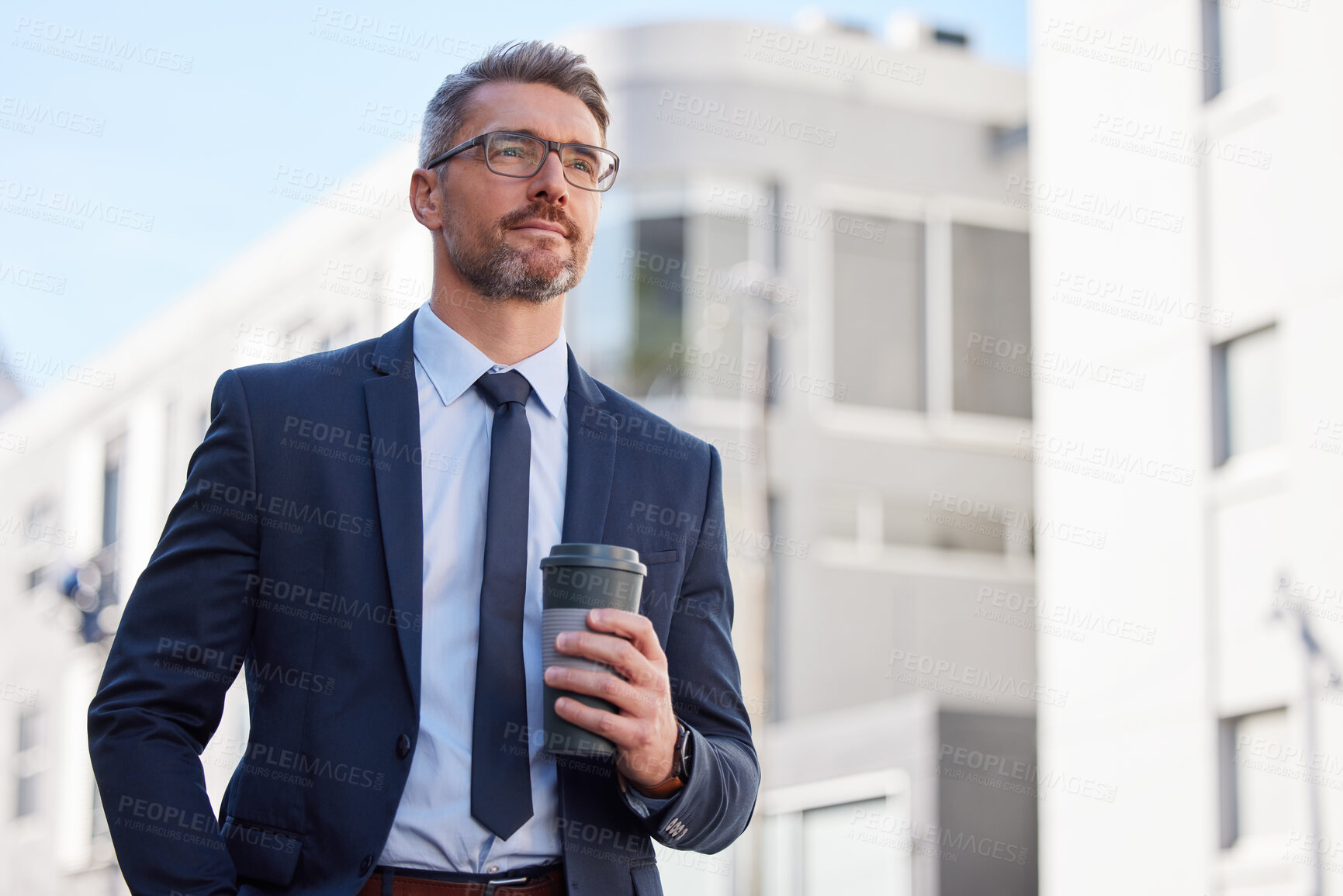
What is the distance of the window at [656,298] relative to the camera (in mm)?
26969

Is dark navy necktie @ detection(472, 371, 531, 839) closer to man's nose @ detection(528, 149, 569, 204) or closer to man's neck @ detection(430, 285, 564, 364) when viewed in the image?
man's neck @ detection(430, 285, 564, 364)

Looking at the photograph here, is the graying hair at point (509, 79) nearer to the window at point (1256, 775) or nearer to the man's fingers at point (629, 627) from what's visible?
the man's fingers at point (629, 627)

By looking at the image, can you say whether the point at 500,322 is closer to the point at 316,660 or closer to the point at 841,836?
the point at 316,660

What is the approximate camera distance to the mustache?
329 cm

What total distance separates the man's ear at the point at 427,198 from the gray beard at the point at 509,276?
0.20m

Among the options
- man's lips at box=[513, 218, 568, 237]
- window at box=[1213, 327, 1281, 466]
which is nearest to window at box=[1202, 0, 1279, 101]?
window at box=[1213, 327, 1281, 466]

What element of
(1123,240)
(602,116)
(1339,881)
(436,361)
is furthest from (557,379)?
(1123,240)

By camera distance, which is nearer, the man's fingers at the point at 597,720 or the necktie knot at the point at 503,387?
the man's fingers at the point at 597,720

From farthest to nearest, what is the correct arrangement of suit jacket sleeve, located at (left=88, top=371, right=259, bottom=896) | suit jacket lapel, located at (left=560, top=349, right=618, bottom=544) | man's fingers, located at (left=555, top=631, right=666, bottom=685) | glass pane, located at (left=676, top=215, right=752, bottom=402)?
glass pane, located at (left=676, top=215, right=752, bottom=402) < suit jacket lapel, located at (left=560, top=349, right=618, bottom=544) < suit jacket sleeve, located at (left=88, top=371, right=259, bottom=896) < man's fingers, located at (left=555, top=631, right=666, bottom=685)

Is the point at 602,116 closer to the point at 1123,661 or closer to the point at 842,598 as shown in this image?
the point at 1123,661

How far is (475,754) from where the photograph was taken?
2875mm

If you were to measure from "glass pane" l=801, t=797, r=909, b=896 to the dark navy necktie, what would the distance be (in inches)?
818

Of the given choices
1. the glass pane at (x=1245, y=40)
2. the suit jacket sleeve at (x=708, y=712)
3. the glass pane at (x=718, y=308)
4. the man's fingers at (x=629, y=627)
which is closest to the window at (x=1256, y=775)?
the glass pane at (x=1245, y=40)

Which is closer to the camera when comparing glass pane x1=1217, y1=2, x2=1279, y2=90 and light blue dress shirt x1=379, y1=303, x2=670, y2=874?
light blue dress shirt x1=379, y1=303, x2=670, y2=874
